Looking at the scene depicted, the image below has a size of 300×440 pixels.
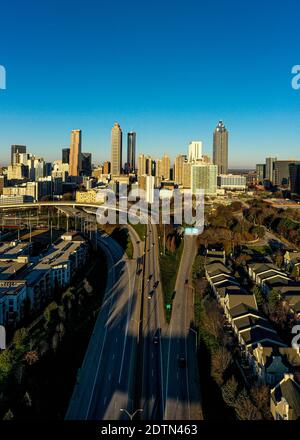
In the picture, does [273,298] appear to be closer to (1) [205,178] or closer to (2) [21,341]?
(2) [21,341]

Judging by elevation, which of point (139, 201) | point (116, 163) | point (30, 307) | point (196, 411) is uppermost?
point (116, 163)

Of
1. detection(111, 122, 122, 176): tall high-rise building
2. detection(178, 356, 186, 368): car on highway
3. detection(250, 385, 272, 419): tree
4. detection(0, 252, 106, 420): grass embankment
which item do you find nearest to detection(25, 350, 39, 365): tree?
detection(0, 252, 106, 420): grass embankment

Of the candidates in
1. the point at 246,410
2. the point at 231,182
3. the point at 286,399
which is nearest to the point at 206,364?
the point at 246,410

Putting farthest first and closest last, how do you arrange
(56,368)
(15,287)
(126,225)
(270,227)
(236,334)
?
(126,225)
(270,227)
(15,287)
(236,334)
(56,368)

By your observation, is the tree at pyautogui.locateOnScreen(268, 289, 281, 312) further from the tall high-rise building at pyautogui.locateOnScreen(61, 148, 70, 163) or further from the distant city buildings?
the tall high-rise building at pyautogui.locateOnScreen(61, 148, 70, 163)

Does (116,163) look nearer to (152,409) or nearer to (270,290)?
(270,290)

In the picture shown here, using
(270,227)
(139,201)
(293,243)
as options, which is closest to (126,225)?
(270,227)

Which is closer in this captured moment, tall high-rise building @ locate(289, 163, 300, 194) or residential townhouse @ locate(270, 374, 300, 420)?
residential townhouse @ locate(270, 374, 300, 420)
